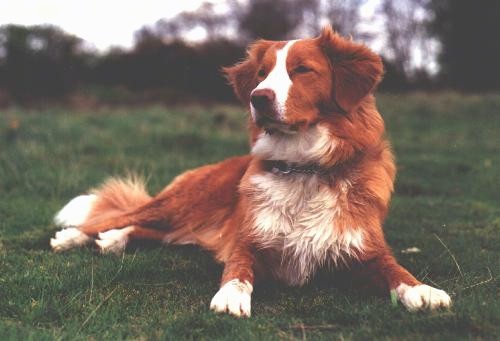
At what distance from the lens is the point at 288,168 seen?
394cm

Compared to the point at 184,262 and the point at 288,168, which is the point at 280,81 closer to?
the point at 288,168

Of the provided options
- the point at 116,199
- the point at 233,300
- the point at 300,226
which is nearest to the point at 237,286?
the point at 233,300

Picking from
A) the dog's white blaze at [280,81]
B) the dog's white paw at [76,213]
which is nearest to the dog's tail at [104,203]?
the dog's white paw at [76,213]

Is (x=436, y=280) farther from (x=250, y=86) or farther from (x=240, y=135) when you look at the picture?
(x=240, y=135)

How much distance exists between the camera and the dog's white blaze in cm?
361

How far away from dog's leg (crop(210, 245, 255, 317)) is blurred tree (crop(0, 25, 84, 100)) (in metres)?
14.6

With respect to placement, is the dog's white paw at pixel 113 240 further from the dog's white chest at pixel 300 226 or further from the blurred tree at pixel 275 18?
the blurred tree at pixel 275 18

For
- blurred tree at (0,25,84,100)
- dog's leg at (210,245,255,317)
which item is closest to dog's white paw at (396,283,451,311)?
dog's leg at (210,245,255,317)

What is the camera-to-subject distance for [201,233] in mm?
4902

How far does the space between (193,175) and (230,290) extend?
2.14m

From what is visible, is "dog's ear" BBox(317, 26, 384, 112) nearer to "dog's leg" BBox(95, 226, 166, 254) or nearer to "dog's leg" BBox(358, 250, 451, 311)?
"dog's leg" BBox(358, 250, 451, 311)

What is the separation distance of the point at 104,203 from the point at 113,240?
3.28 ft

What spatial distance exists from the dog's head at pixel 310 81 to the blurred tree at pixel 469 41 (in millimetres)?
16845

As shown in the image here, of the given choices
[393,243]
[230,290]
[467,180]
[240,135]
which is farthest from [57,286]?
[240,135]
